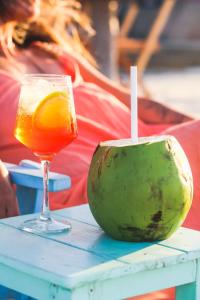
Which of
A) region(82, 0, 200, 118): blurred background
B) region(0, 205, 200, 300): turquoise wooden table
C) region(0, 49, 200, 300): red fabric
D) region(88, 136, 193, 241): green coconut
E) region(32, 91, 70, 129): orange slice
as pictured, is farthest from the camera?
region(82, 0, 200, 118): blurred background

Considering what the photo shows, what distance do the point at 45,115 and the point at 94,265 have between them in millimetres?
436

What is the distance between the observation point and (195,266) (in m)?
2.12

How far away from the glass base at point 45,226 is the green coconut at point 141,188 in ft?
0.48

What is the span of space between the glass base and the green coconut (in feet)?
0.48

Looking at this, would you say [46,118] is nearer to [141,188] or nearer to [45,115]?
[45,115]

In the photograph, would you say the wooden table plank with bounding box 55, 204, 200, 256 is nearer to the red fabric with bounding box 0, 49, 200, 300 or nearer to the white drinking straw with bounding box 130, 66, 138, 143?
the white drinking straw with bounding box 130, 66, 138, 143

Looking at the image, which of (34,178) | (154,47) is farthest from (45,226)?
(154,47)

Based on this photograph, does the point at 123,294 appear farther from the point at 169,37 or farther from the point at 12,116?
the point at 169,37

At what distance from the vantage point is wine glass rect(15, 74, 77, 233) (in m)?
2.23

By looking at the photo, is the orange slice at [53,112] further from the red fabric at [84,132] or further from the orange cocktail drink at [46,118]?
the red fabric at [84,132]

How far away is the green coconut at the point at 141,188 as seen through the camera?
2.10 m

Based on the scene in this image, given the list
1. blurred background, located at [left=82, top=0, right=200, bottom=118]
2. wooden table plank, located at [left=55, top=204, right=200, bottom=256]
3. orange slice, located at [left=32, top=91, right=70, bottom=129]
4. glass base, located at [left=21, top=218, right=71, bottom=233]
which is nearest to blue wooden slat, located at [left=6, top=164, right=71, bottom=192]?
wooden table plank, located at [left=55, top=204, right=200, bottom=256]

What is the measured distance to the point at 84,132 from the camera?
145 inches

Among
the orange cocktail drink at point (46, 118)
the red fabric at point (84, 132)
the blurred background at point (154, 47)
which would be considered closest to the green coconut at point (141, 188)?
the orange cocktail drink at point (46, 118)
